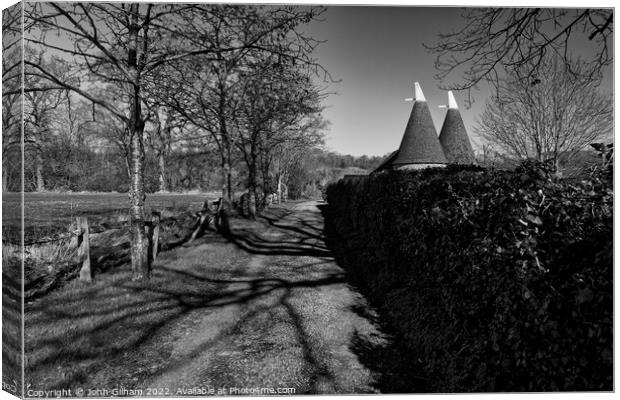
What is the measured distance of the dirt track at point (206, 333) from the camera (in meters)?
3.27

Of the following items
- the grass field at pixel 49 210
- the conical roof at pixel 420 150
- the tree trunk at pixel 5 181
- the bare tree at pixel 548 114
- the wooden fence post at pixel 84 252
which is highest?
the bare tree at pixel 548 114

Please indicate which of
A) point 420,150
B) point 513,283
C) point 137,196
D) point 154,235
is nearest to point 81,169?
point 137,196

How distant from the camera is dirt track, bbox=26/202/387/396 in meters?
3.27

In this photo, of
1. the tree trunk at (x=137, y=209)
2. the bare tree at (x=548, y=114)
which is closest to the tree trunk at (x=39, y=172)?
the tree trunk at (x=137, y=209)

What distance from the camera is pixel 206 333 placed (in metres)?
4.28

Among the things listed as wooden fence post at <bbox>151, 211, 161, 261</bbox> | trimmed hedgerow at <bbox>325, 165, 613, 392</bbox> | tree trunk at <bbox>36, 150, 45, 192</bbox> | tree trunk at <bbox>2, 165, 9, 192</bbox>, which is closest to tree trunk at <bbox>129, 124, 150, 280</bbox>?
wooden fence post at <bbox>151, 211, 161, 261</bbox>

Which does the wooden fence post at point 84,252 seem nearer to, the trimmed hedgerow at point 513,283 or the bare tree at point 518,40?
the trimmed hedgerow at point 513,283

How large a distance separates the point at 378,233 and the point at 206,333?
14.3ft

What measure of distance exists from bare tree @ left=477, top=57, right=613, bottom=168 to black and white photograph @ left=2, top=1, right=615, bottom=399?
0.22 ft

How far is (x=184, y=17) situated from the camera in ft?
15.3

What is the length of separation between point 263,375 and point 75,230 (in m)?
4.63

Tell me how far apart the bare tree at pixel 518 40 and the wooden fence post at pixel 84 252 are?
6.34 metres

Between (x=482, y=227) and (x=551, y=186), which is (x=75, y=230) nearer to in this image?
(x=482, y=227)

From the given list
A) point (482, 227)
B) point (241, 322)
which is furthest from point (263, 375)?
point (482, 227)
